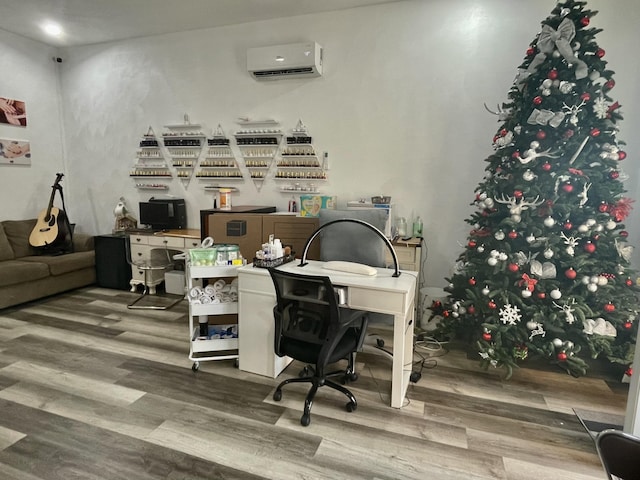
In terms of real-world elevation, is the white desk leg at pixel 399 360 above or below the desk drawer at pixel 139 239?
below

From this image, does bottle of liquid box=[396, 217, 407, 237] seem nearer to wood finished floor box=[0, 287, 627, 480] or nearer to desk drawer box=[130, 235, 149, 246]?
wood finished floor box=[0, 287, 627, 480]

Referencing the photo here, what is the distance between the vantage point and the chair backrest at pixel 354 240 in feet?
8.95

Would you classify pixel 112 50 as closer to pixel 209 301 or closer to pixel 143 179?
pixel 143 179

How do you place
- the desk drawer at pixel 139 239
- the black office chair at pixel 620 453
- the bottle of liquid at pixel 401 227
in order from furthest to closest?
the desk drawer at pixel 139 239 → the bottle of liquid at pixel 401 227 → the black office chair at pixel 620 453

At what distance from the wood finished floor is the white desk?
5.6 inches

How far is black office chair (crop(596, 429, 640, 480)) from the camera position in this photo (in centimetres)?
82

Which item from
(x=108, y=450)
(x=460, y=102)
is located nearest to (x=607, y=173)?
(x=460, y=102)

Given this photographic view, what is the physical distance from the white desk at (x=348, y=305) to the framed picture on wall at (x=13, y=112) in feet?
14.3

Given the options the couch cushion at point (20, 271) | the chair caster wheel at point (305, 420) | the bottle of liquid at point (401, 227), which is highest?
the bottle of liquid at point (401, 227)

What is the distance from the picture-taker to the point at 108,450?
1973 mm

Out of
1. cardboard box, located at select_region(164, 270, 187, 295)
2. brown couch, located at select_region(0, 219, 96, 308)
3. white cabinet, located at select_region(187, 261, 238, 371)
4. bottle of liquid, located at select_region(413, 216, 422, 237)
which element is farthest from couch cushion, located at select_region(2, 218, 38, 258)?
bottle of liquid, located at select_region(413, 216, 422, 237)

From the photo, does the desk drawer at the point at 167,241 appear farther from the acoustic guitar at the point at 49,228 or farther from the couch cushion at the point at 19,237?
the couch cushion at the point at 19,237

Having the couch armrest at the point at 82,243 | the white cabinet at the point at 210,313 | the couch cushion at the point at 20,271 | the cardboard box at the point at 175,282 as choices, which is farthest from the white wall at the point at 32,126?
the white cabinet at the point at 210,313

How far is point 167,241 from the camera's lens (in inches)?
178
